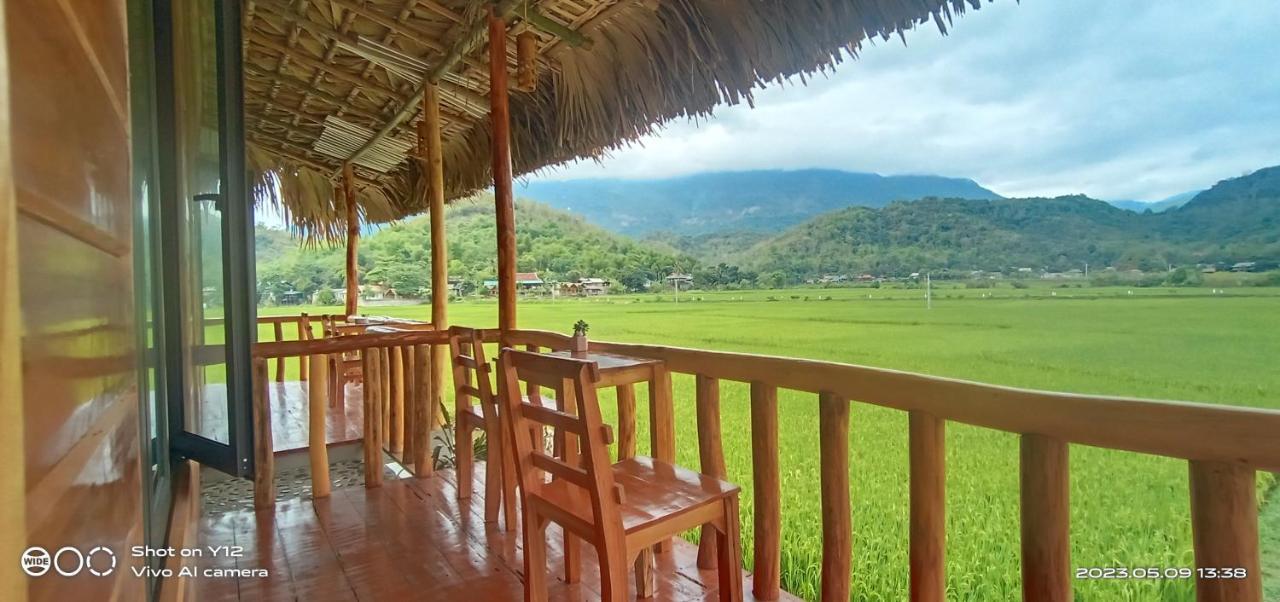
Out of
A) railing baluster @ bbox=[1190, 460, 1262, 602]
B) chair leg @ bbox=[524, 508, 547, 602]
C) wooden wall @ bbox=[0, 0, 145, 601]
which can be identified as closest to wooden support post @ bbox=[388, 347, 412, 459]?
chair leg @ bbox=[524, 508, 547, 602]

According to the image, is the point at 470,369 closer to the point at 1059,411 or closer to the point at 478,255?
the point at 1059,411

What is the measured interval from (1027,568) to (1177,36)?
287 inches

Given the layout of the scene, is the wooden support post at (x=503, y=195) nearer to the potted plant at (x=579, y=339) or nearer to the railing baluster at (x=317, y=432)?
the railing baluster at (x=317, y=432)

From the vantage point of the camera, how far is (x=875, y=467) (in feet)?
10.2

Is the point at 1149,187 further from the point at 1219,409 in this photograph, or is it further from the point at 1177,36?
the point at 1219,409

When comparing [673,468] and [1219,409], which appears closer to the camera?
[1219,409]

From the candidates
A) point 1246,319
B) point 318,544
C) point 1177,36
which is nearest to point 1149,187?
point 1177,36

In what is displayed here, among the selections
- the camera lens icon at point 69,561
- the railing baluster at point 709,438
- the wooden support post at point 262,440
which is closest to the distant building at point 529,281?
the wooden support post at point 262,440

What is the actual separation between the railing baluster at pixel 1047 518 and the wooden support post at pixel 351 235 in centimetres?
876

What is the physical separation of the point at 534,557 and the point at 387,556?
3.10 ft

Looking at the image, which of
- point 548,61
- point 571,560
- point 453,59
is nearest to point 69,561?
point 571,560

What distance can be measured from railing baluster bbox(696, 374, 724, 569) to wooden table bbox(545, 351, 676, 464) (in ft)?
0.53

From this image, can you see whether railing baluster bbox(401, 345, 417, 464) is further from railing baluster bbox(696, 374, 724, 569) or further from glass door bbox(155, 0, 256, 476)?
railing baluster bbox(696, 374, 724, 569)

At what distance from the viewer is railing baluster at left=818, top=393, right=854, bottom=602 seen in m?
1.78
